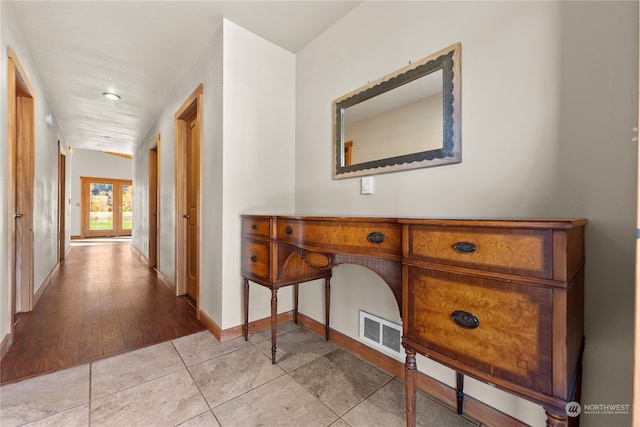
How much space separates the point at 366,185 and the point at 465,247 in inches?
36.1

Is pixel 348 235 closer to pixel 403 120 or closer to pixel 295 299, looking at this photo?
pixel 403 120

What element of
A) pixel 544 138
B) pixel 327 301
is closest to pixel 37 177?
pixel 327 301

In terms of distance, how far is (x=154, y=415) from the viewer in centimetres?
127

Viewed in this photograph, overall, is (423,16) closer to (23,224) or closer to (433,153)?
(433,153)

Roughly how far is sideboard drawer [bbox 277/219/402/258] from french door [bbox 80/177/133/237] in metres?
8.93

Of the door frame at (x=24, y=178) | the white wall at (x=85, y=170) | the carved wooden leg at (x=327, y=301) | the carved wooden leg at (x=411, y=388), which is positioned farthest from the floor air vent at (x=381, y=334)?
the white wall at (x=85, y=170)

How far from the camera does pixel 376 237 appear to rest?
3.90 ft

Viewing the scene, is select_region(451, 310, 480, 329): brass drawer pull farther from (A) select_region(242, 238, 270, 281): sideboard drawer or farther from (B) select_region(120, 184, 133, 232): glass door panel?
(B) select_region(120, 184, 133, 232): glass door panel

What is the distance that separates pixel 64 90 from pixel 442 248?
4473mm

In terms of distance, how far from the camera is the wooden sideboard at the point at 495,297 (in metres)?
0.73

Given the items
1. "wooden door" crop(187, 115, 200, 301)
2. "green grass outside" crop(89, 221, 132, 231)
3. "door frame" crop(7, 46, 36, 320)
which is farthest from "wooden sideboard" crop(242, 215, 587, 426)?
"green grass outside" crop(89, 221, 132, 231)

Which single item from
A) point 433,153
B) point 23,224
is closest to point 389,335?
point 433,153

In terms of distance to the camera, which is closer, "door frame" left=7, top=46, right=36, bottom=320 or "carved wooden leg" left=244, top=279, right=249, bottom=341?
"carved wooden leg" left=244, top=279, right=249, bottom=341

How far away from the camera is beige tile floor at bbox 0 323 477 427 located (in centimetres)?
125
